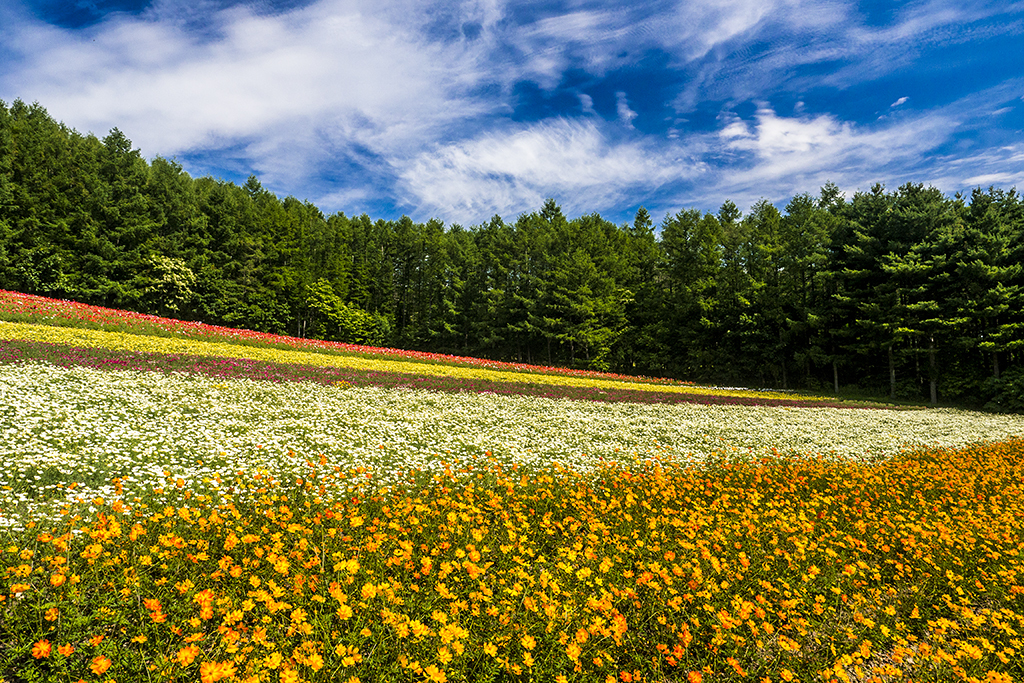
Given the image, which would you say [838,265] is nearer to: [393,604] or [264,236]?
[393,604]

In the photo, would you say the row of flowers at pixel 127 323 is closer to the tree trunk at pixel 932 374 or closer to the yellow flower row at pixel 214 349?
the yellow flower row at pixel 214 349

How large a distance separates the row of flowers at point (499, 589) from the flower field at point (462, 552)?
0.09ft

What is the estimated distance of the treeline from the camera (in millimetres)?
28438

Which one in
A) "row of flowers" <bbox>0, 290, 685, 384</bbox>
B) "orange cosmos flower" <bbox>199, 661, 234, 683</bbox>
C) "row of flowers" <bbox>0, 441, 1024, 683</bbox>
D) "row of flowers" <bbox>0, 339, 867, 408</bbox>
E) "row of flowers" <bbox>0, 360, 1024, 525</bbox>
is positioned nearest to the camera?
"orange cosmos flower" <bbox>199, 661, 234, 683</bbox>

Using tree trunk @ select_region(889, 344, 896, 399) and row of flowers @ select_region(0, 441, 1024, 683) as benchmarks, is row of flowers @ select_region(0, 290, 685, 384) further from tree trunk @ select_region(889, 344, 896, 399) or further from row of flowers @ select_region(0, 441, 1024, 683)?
tree trunk @ select_region(889, 344, 896, 399)

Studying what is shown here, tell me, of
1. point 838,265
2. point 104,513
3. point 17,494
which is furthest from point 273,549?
point 838,265

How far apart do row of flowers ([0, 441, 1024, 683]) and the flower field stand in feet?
0.09

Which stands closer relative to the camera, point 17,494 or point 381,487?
point 17,494

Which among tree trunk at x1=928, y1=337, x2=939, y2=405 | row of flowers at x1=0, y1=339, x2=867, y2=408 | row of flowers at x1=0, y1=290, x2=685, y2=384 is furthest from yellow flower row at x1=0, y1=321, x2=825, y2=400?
tree trunk at x1=928, y1=337, x2=939, y2=405

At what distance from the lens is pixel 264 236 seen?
52.1 metres

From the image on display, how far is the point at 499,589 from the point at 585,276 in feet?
132

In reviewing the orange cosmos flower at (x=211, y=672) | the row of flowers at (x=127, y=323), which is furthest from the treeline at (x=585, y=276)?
the orange cosmos flower at (x=211, y=672)

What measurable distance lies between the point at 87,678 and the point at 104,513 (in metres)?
2.63

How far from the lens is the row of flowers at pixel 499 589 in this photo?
3.09m
